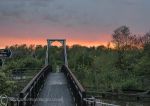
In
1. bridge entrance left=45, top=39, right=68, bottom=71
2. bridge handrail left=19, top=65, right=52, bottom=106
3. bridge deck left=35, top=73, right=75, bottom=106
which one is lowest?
bridge deck left=35, top=73, right=75, bottom=106

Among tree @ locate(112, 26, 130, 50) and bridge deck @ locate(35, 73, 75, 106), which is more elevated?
tree @ locate(112, 26, 130, 50)

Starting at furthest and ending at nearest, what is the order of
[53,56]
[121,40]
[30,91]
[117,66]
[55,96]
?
[53,56], [121,40], [117,66], [55,96], [30,91]

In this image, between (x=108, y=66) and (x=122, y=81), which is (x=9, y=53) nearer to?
(x=122, y=81)

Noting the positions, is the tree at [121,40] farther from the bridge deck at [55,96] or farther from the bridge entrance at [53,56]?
the bridge deck at [55,96]

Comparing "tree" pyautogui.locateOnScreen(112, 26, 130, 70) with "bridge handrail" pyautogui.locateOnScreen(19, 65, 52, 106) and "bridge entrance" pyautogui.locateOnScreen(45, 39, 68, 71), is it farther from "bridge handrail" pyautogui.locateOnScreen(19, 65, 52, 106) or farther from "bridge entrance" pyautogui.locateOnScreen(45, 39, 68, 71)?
"bridge handrail" pyautogui.locateOnScreen(19, 65, 52, 106)

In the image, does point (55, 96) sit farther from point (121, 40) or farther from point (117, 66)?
point (121, 40)

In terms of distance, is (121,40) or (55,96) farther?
(121,40)

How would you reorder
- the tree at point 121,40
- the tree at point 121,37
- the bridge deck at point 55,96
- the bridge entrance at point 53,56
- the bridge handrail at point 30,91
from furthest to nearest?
the tree at point 121,37, the tree at point 121,40, the bridge entrance at point 53,56, the bridge deck at point 55,96, the bridge handrail at point 30,91

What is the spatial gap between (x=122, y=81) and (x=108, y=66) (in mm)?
23125

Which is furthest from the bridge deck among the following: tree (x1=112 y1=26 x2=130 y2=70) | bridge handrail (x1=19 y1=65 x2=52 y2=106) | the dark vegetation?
tree (x1=112 y1=26 x2=130 y2=70)

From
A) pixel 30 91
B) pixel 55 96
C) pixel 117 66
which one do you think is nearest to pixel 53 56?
pixel 117 66

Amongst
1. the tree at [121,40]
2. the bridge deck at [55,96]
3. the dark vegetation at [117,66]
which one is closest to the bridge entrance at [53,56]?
the dark vegetation at [117,66]

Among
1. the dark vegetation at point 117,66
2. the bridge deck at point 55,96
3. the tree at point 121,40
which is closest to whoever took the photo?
the bridge deck at point 55,96

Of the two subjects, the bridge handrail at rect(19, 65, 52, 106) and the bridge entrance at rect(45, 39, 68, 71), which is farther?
the bridge entrance at rect(45, 39, 68, 71)
